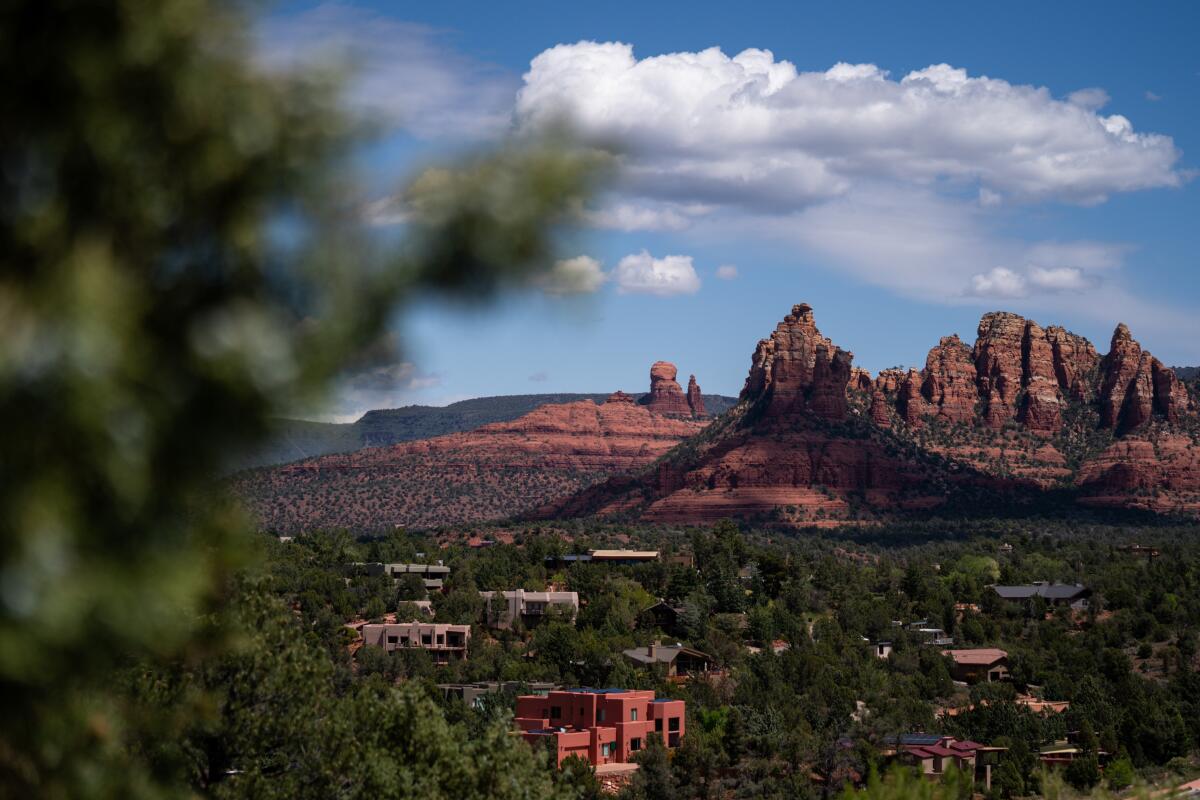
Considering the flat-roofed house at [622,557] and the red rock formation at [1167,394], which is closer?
the flat-roofed house at [622,557]

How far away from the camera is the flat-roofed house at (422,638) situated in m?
79.4

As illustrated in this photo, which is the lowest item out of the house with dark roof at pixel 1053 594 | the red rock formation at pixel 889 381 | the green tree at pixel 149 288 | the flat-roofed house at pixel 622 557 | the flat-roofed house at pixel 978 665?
the flat-roofed house at pixel 978 665

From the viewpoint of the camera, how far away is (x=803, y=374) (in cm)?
18388

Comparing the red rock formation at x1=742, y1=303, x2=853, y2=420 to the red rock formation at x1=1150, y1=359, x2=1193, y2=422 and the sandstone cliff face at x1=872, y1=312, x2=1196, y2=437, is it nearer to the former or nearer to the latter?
the sandstone cliff face at x1=872, y1=312, x2=1196, y2=437

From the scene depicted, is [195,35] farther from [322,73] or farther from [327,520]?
[327,520]

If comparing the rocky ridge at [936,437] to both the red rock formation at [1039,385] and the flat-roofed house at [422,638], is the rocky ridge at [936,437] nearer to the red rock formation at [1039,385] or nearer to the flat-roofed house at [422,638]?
the red rock formation at [1039,385]

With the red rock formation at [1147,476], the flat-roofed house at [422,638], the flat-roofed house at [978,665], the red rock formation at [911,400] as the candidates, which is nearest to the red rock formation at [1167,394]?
the red rock formation at [1147,476]

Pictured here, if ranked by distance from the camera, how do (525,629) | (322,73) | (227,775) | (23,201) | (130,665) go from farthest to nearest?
(525,629)
(227,775)
(130,665)
(322,73)
(23,201)

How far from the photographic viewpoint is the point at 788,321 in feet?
620

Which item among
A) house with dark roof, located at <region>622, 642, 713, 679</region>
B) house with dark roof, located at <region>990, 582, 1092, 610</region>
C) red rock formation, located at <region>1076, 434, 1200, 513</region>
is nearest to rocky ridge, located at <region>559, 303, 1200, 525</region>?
red rock formation, located at <region>1076, 434, 1200, 513</region>

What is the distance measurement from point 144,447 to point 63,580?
1.55 ft

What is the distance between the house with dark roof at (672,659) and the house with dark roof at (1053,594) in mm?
27570

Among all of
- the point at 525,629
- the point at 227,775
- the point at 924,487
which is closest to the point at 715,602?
the point at 525,629

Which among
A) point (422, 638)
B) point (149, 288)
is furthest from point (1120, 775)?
point (149, 288)
